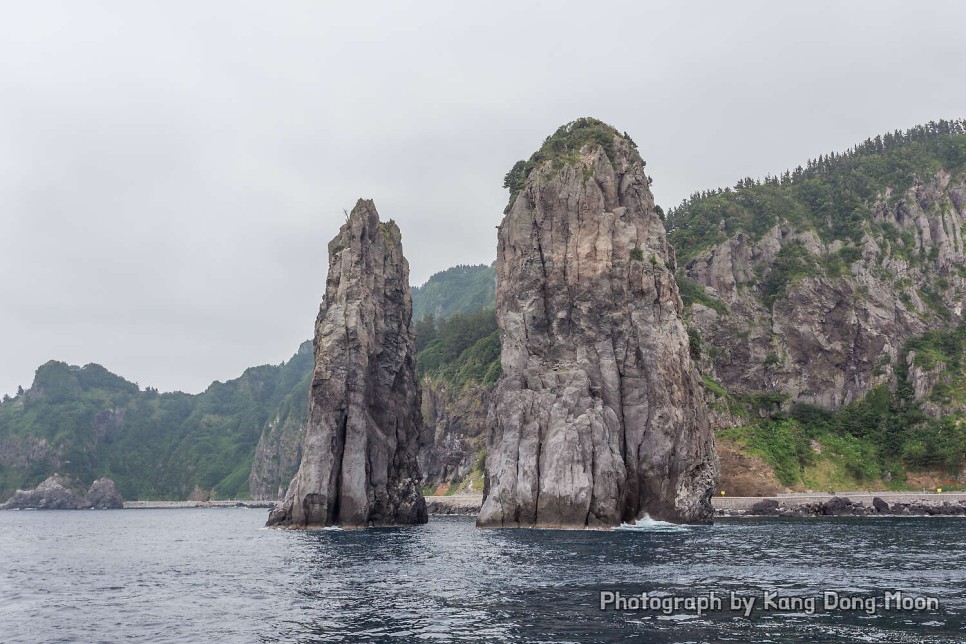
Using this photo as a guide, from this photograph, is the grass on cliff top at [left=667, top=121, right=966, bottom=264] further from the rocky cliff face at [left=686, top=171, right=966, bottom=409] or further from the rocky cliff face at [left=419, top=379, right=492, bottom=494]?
the rocky cliff face at [left=419, top=379, right=492, bottom=494]

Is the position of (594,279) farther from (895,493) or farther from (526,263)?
(895,493)

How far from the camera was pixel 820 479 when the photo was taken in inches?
4988

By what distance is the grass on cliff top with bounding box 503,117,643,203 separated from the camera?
9659cm

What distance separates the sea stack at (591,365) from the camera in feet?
266

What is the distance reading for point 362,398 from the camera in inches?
3634

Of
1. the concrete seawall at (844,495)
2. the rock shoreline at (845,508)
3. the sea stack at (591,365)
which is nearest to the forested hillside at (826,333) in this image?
the concrete seawall at (844,495)

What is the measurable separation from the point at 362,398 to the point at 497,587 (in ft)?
182

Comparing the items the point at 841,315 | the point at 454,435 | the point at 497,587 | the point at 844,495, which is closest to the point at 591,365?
the point at 497,587

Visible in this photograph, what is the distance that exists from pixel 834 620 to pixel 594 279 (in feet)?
202

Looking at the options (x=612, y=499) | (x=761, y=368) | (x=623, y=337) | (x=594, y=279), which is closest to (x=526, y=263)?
(x=594, y=279)

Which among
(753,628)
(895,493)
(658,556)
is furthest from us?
(895,493)

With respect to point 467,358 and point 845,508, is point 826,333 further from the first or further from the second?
point 467,358

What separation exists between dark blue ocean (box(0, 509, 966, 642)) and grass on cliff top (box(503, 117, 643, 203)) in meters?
48.9

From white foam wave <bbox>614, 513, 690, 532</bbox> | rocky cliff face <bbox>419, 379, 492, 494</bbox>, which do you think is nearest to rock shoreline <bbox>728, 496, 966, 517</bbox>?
white foam wave <bbox>614, 513, 690, 532</bbox>
